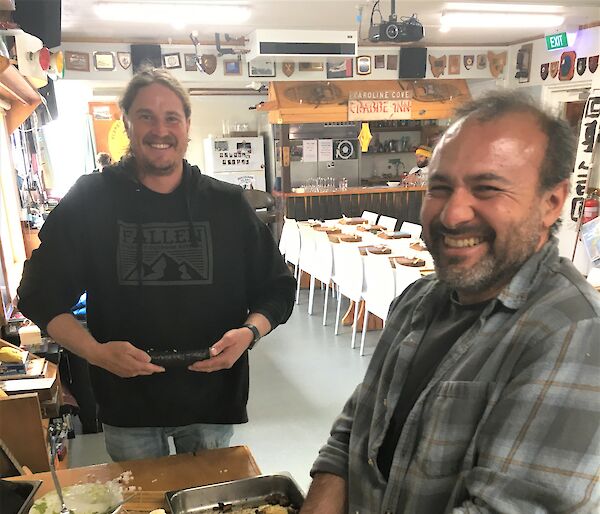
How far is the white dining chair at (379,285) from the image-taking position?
4.04 m

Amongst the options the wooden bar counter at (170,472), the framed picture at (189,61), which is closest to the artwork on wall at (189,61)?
the framed picture at (189,61)

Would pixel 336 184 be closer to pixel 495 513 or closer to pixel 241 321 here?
pixel 241 321

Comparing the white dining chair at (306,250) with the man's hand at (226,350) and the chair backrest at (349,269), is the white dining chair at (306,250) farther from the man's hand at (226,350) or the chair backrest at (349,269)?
the man's hand at (226,350)

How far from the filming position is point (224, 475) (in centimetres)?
141

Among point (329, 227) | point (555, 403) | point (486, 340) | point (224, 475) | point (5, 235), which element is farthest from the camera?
point (329, 227)

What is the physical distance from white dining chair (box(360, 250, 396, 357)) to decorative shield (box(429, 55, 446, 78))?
13.6ft

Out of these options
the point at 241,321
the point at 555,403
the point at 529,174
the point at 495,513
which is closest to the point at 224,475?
the point at 241,321

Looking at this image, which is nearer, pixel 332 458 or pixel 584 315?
pixel 584 315

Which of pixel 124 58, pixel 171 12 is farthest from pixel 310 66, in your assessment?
pixel 171 12

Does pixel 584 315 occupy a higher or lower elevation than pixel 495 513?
higher

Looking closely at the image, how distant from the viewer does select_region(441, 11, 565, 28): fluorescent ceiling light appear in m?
5.41

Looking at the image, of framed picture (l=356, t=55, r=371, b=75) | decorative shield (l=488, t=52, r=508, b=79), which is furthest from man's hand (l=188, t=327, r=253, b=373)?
decorative shield (l=488, t=52, r=508, b=79)

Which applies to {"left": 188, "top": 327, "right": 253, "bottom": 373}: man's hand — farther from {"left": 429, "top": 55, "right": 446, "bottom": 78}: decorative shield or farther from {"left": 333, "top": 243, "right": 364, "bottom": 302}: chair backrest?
{"left": 429, "top": 55, "right": 446, "bottom": 78}: decorative shield

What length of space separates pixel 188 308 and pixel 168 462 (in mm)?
437
